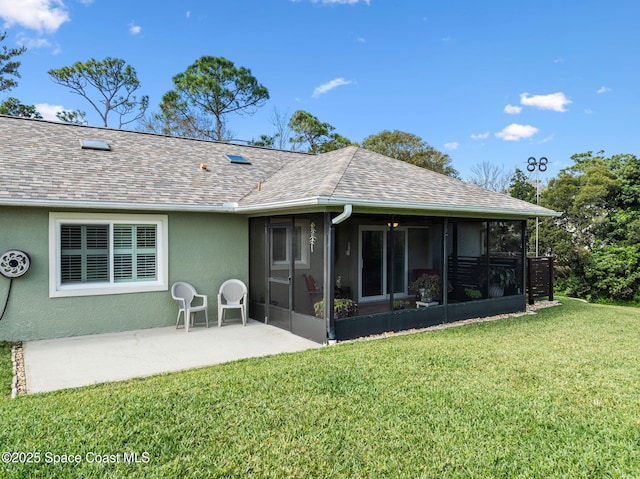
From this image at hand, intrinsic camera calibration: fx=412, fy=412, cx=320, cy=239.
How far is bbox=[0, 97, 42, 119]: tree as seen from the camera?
74.5 feet

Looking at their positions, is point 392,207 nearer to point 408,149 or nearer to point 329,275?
point 329,275

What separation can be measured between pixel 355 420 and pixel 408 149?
76.3 ft

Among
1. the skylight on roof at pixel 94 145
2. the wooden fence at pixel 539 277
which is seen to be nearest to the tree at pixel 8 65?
the skylight on roof at pixel 94 145

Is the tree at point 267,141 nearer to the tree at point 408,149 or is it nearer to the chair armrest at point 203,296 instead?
the tree at point 408,149

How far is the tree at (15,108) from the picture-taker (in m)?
22.7

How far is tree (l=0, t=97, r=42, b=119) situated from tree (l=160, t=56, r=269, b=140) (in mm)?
7166

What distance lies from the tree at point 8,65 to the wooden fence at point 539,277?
91.2 ft

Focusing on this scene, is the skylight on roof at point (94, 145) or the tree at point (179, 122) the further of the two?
the tree at point (179, 122)

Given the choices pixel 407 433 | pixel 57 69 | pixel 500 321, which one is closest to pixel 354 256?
pixel 500 321

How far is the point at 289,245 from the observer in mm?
7887

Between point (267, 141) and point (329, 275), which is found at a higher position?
point (267, 141)

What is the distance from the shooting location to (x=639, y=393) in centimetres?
458

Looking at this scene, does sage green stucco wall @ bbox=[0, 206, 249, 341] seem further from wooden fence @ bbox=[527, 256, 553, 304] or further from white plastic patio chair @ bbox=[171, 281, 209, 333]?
wooden fence @ bbox=[527, 256, 553, 304]

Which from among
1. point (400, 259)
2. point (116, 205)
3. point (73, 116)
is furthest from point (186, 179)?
point (73, 116)
